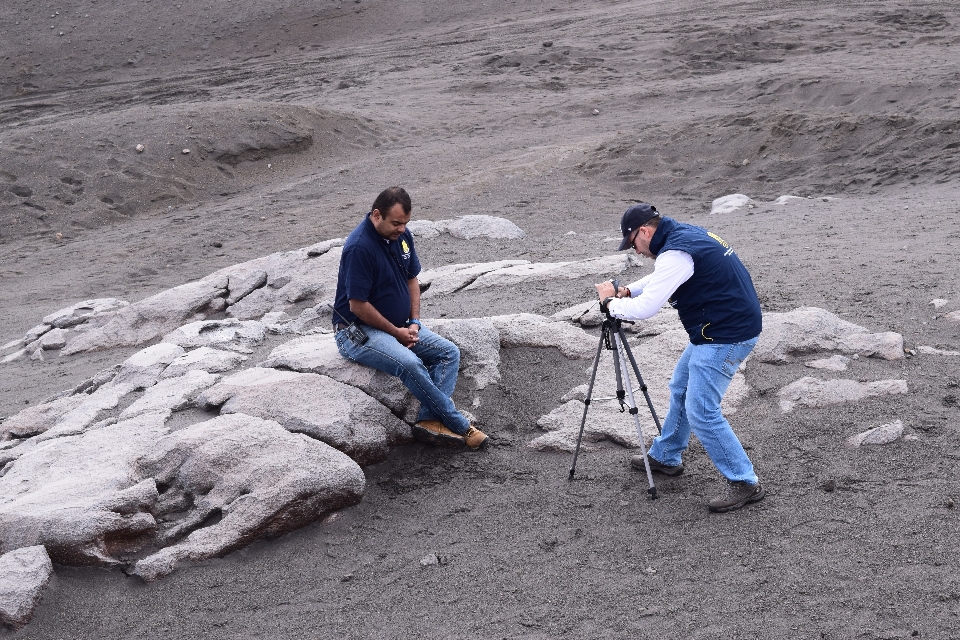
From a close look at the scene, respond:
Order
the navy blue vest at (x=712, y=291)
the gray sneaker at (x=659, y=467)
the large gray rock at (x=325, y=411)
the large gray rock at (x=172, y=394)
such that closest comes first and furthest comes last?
1. the navy blue vest at (x=712, y=291)
2. the gray sneaker at (x=659, y=467)
3. the large gray rock at (x=325, y=411)
4. the large gray rock at (x=172, y=394)

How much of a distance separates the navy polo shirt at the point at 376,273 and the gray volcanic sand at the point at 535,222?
107 cm

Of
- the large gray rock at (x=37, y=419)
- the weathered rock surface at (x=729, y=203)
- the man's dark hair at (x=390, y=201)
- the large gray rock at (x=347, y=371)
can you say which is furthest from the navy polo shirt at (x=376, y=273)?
the weathered rock surface at (x=729, y=203)

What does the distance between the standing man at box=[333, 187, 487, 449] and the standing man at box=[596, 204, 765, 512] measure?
1511 mm

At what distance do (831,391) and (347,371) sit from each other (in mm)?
3417

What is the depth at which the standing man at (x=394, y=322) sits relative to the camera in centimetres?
540

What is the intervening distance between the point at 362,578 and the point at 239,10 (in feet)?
83.7

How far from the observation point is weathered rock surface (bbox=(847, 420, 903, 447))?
527 centimetres

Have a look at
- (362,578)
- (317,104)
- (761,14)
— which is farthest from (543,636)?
(761,14)

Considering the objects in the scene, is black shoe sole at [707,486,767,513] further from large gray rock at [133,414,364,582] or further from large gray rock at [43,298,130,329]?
Answer: large gray rock at [43,298,130,329]

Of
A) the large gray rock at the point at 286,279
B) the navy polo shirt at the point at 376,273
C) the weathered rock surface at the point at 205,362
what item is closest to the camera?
the navy polo shirt at the point at 376,273

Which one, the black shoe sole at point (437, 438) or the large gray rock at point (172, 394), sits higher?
the large gray rock at point (172, 394)

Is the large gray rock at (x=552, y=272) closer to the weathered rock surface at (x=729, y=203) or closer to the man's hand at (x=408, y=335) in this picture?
the man's hand at (x=408, y=335)

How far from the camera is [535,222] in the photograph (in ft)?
42.3

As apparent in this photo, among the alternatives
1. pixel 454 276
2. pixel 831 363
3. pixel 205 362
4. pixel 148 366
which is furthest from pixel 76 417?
pixel 831 363
